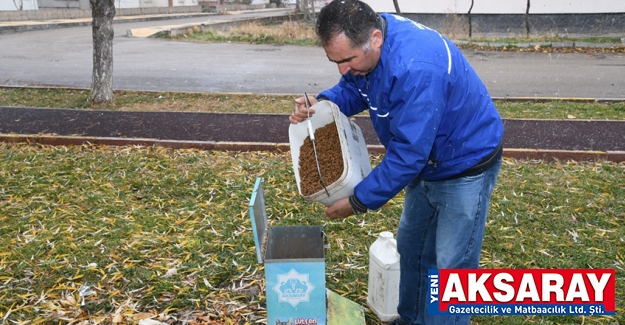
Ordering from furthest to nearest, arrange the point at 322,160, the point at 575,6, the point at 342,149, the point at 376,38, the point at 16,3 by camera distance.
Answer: the point at 16,3, the point at 575,6, the point at 322,160, the point at 342,149, the point at 376,38

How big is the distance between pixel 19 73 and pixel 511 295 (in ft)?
39.1

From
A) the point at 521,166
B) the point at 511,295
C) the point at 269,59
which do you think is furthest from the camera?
the point at 269,59

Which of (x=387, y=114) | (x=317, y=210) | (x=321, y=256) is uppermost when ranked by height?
(x=387, y=114)

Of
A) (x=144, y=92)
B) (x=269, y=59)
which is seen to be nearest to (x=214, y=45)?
(x=269, y=59)

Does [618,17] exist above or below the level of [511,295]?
above

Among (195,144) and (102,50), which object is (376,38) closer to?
(195,144)

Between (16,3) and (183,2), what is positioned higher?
(183,2)

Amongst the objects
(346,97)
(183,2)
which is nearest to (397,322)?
(346,97)

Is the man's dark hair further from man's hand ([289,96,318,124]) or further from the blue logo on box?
the blue logo on box

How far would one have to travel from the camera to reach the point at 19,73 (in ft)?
38.7

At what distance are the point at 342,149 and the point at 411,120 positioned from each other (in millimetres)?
565

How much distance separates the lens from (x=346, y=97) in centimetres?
303

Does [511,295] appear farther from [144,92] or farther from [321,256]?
[144,92]

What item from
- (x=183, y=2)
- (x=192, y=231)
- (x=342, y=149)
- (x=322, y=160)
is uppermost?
(x=183, y=2)
